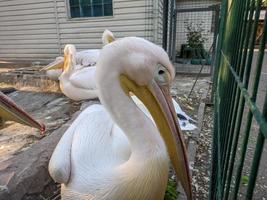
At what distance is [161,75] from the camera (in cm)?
126

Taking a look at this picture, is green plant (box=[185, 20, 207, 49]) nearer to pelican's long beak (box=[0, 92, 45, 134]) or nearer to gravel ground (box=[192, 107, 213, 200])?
gravel ground (box=[192, 107, 213, 200])

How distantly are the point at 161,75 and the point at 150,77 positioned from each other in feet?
0.20

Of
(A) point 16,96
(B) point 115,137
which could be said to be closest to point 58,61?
(A) point 16,96

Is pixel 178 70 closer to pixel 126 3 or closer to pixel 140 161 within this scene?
pixel 126 3

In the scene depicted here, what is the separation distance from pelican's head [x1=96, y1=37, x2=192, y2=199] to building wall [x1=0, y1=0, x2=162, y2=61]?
490 centimetres

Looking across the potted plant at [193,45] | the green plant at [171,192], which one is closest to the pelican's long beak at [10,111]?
the green plant at [171,192]

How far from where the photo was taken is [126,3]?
19.8 feet

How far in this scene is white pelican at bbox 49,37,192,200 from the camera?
122cm

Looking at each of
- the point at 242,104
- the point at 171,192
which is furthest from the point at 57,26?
the point at 242,104

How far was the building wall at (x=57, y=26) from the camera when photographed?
19.7 ft

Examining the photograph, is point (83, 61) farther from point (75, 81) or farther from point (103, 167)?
point (103, 167)

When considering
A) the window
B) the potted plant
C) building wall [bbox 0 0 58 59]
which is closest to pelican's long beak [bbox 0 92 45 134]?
the window

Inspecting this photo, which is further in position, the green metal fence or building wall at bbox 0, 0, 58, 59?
building wall at bbox 0, 0, 58, 59

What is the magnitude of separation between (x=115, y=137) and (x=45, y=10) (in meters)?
6.40
